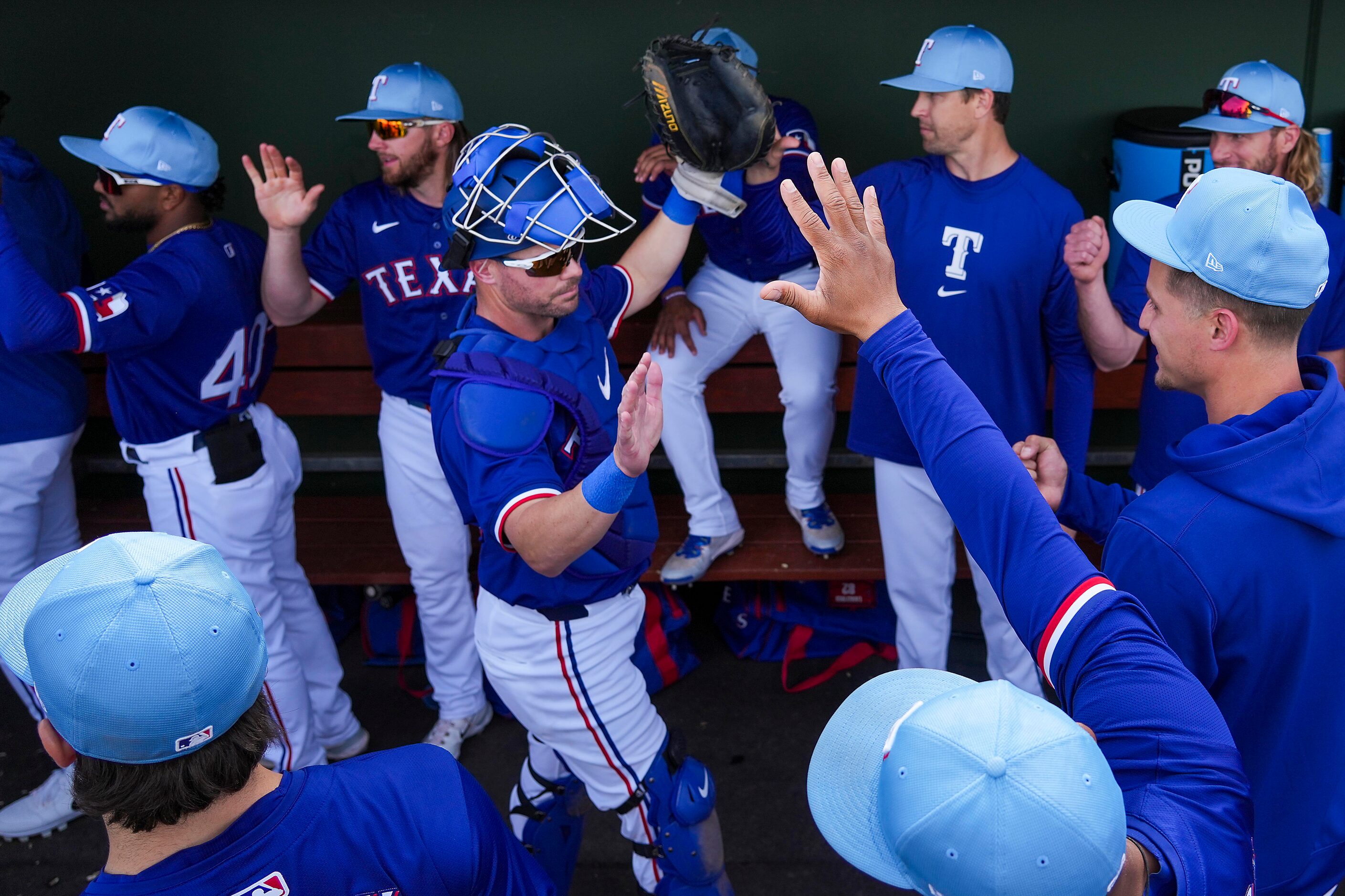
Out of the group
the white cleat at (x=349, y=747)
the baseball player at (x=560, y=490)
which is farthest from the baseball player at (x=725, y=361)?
the white cleat at (x=349, y=747)

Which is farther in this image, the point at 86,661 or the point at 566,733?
the point at 566,733

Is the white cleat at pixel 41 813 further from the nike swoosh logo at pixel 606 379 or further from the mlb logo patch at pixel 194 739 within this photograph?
the mlb logo patch at pixel 194 739

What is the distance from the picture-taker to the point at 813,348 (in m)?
3.30

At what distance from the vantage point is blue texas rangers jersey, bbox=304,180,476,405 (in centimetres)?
304

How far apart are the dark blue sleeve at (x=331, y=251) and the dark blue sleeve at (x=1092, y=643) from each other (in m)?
2.08

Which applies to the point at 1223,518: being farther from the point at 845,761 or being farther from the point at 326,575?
the point at 326,575

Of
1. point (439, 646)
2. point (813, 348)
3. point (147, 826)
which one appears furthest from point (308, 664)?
point (147, 826)

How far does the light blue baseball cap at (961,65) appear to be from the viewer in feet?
9.12

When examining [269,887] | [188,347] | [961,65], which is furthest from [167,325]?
[961,65]

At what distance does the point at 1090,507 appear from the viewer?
184 centimetres

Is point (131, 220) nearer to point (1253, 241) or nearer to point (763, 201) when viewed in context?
point (763, 201)

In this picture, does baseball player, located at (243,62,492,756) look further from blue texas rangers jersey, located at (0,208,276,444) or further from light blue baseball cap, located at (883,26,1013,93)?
light blue baseball cap, located at (883,26,1013,93)

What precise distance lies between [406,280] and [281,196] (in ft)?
Result: 1.38

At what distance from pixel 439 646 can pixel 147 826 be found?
82.7 inches
